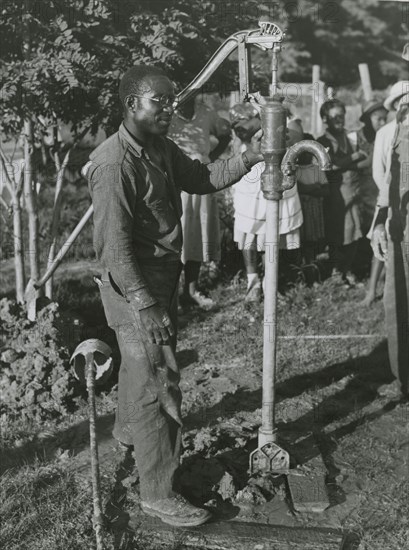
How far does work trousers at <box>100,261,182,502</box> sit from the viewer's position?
3.86 meters

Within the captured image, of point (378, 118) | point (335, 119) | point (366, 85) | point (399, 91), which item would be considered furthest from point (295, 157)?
point (366, 85)

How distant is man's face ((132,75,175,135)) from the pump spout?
661 millimetres

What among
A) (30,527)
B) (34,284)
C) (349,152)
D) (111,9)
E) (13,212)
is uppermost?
(111,9)

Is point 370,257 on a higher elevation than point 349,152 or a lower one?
lower

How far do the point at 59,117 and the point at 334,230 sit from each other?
3.29 metres

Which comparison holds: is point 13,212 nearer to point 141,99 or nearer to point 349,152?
point 141,99

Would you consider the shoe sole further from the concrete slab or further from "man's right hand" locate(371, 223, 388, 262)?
"man's right hand" locate(371, 223, 388, 262)

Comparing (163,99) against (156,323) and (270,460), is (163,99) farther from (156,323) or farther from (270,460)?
(270,460)

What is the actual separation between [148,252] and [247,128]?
11.3 ft

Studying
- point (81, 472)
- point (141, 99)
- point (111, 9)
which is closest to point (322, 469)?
point (81, 472)

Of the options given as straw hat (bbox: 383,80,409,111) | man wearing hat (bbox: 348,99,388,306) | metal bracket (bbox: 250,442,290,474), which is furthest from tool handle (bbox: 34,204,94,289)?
man wearing hat (bbox: 348,99,388,306)

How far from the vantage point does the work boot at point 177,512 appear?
383 centimetres

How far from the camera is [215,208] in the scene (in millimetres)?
7344

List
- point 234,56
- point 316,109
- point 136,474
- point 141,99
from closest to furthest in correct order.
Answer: point 141,99 → point 136,474 → point 234,56 → point 316,109
